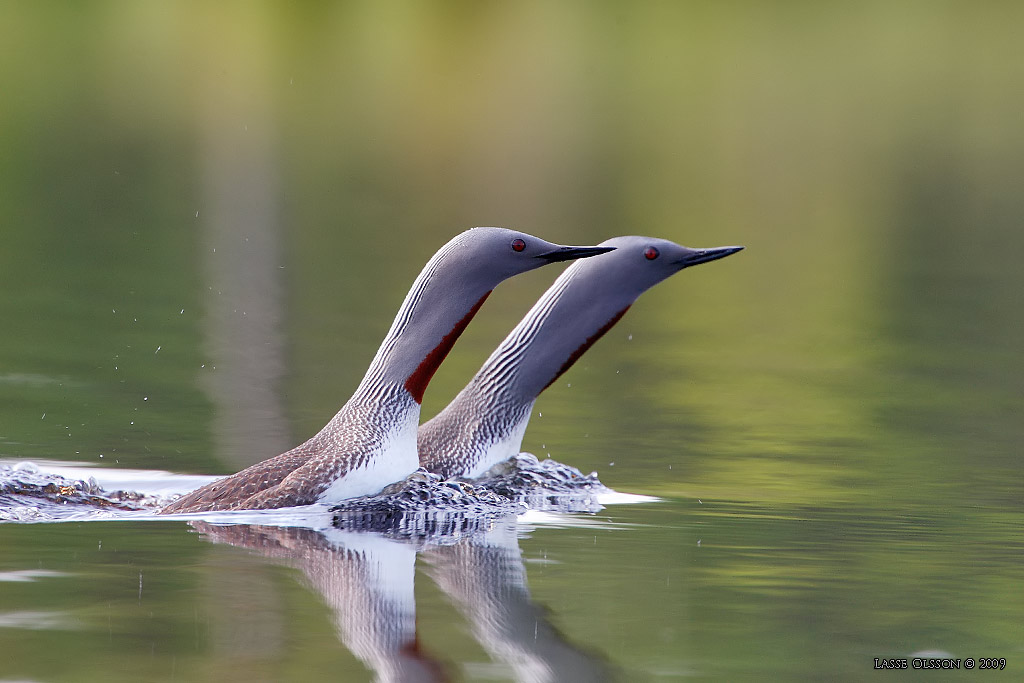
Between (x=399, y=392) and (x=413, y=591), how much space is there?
224 cm

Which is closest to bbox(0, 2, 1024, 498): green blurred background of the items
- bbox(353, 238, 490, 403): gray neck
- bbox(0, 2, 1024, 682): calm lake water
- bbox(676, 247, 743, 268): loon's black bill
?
bbox(0, 2, 1024, 682): calm lake water

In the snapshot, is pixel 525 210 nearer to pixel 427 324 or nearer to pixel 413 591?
pixel 427 324

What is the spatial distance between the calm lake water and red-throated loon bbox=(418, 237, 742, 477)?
17.6 inches

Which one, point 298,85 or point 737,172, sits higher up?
point 298,85

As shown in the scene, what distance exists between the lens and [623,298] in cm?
1002

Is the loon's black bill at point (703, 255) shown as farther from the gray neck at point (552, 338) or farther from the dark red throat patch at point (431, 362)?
the dark red throat patch at point (431, 362)

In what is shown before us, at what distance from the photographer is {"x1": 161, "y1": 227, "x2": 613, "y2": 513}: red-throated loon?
8.30 m

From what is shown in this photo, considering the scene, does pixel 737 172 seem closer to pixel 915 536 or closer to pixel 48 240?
pixel 48 240

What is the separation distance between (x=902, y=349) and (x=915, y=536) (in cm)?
661

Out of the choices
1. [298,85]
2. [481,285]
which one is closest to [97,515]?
[481,285]

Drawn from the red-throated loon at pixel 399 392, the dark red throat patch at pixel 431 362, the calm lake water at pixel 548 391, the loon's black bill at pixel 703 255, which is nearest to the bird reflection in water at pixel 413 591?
the calm lake water at pixel 548 391

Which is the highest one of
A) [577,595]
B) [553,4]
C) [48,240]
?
[553,4]

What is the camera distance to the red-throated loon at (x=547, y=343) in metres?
9.89

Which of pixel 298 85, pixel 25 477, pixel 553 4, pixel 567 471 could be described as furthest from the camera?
pixel 553 4
